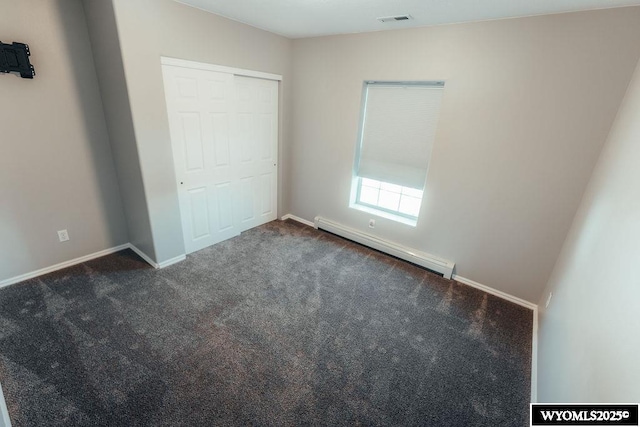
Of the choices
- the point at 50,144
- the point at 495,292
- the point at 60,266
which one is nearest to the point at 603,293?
the point at 495,292

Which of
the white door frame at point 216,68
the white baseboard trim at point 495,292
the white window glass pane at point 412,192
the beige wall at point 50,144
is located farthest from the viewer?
the white window glass pane at point 412,192

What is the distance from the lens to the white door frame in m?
2.46

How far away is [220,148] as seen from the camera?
3.10m

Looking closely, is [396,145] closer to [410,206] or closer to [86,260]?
[410,206]

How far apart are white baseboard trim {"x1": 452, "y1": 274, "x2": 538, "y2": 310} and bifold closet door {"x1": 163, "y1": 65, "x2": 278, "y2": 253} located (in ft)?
8.56

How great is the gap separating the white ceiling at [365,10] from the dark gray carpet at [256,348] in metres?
2.36

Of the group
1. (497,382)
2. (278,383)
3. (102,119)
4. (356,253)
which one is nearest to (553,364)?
(497,382)

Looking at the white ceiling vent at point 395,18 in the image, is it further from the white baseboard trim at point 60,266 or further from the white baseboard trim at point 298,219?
the white baseboard trim at point 60,266

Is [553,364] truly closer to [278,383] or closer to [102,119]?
[278,383]

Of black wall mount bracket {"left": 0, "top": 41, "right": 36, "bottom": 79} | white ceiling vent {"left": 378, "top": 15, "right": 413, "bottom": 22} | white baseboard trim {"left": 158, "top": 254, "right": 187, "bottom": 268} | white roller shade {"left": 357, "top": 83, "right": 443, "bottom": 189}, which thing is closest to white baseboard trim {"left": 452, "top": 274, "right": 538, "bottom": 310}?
white roller shade {"left": 357, "top": 83, "right": 443, "bottom": 189}

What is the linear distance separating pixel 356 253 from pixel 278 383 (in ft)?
6.14

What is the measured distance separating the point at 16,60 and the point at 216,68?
57.3 inches

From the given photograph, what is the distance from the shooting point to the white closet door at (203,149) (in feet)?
8.70

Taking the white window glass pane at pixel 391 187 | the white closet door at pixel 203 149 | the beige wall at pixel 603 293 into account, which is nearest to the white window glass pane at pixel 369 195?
the white window glass pane at pixel 391 187
